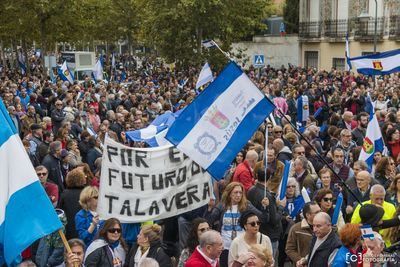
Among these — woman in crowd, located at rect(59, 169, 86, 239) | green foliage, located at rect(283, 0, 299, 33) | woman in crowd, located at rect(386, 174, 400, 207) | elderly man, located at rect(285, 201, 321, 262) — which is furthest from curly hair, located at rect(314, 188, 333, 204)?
green foliage, located at rect(283, 0, 299, 33)

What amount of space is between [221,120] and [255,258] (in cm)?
225

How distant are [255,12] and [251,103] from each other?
28.5 metres

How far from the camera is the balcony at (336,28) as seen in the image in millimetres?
40562

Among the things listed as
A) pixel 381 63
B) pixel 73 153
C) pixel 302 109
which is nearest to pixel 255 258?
pixel 73 153

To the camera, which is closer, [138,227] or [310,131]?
[138,227]

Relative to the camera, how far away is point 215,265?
20.9 ft

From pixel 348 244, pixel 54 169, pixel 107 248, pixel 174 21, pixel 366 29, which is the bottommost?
pixel 366 29

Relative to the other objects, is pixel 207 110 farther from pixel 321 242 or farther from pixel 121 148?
pixel 321 242

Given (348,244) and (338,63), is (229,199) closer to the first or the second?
(348,244)

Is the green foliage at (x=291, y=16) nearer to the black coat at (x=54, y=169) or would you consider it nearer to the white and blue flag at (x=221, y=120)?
the black coat at (x=54, y=169)

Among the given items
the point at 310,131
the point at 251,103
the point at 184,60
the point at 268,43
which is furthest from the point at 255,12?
the point at 251,103

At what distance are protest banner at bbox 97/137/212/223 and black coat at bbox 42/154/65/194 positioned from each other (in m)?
3.05

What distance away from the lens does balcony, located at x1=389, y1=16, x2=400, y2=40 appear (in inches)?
1403

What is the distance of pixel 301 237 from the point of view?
751cm
